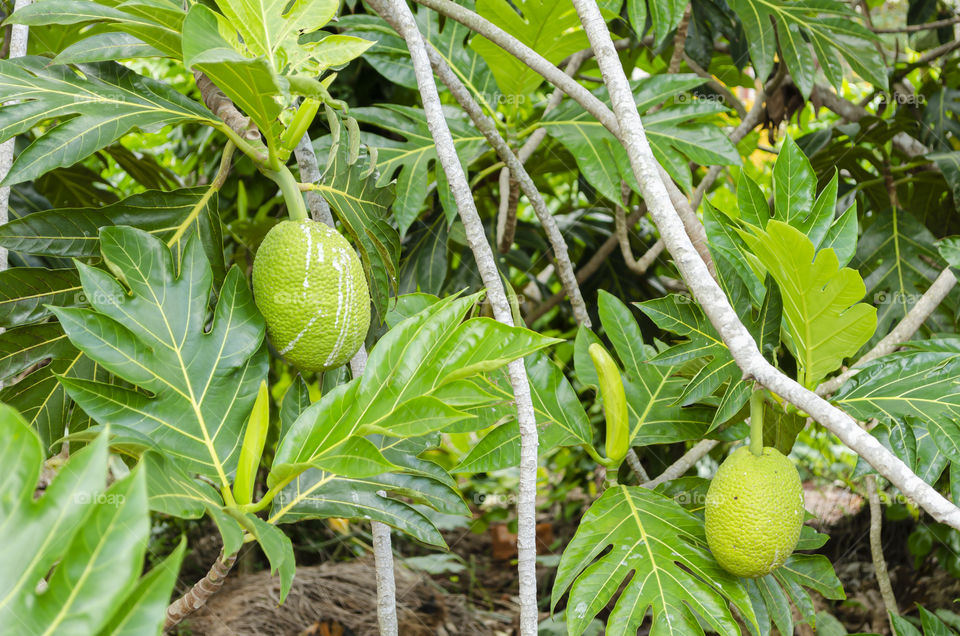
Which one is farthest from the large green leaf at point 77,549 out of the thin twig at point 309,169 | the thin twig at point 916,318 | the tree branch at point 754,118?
the tree branch at point 754,118

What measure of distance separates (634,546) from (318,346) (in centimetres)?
49

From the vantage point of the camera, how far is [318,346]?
746mm

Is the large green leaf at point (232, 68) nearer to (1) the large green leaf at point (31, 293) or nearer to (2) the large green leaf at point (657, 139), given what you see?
(1) the large green leaf at point (31, 293)

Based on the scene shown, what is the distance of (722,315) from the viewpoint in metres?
0.63

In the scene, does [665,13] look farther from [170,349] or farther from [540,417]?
[170,349]

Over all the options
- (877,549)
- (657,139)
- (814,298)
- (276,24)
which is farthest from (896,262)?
(276,24)

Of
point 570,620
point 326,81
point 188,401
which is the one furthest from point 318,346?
point 570,620

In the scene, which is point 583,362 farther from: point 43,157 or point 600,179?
point 43,157

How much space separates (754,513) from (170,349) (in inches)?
26.1

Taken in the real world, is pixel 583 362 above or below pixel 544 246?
above

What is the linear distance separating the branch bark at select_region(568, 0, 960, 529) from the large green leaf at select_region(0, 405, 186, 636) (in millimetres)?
452

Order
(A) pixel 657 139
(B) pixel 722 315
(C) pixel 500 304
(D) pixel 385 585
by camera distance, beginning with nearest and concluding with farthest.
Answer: (B) pixel 722 315, (C) pixel 500 304, (D) pixel 385 585, (A) pixel 657 139

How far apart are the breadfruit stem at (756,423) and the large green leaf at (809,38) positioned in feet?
2.87

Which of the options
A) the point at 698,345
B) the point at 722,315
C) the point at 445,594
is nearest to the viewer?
the point at 722,315
